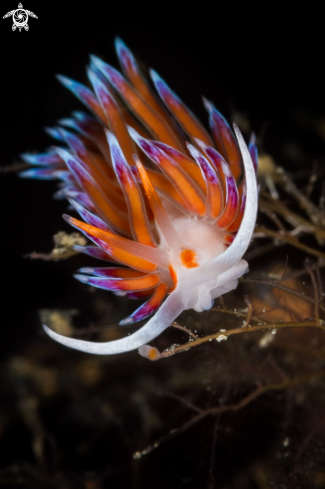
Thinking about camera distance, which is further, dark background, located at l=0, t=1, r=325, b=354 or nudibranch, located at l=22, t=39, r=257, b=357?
dark background, located at l=0, t=1, r=325, b=354

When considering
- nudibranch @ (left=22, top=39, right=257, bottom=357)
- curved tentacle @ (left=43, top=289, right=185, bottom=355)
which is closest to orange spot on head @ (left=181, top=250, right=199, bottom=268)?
nudibranch @ (left=22, top=39, right=257, bottom=357)

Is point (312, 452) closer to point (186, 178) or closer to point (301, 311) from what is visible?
point (301, 311)

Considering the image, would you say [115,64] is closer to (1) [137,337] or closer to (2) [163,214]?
(2) [163,214]

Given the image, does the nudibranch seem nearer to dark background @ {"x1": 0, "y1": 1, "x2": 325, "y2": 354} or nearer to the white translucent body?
the white translucent body

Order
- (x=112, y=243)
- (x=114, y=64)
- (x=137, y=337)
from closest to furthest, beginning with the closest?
(x=137, y=337) → (x=112, y=243) → (x=114, y=64)

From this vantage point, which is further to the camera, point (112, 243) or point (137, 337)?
point (112, 243)

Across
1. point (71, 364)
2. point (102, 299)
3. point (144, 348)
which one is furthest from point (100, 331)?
point (144, 348)

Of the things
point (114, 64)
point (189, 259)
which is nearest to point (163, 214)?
point (189, 259)
